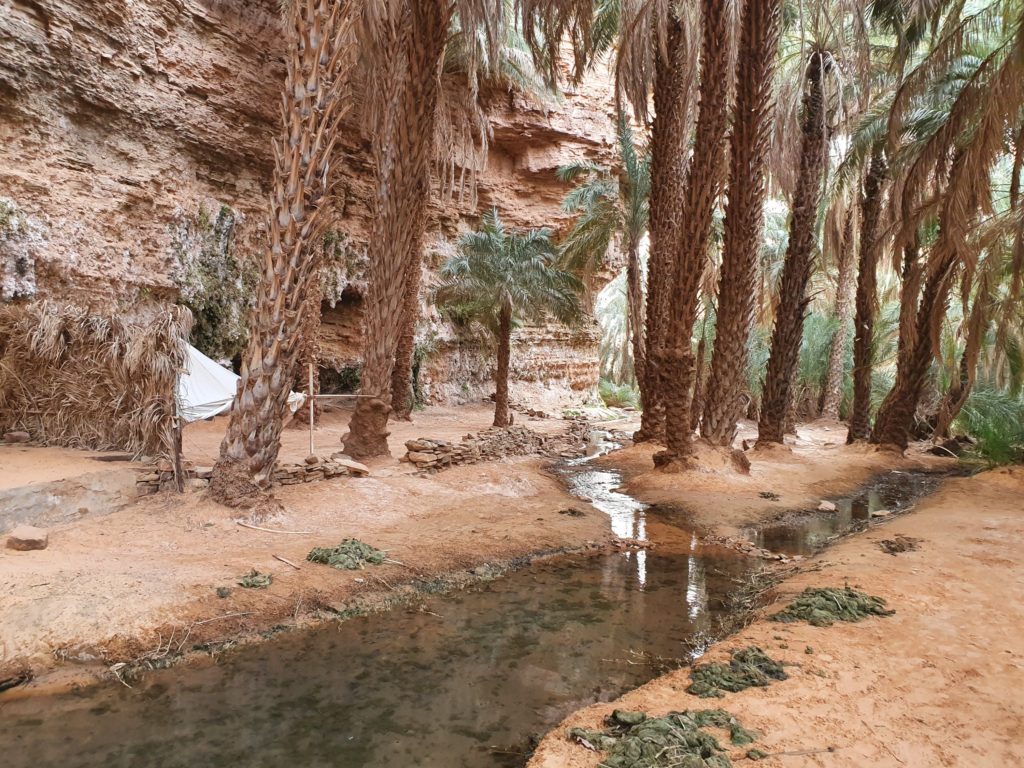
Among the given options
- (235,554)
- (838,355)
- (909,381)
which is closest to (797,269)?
(909,381)

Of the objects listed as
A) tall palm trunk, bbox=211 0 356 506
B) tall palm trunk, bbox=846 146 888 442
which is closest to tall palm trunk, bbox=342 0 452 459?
tall palm trunk, bbox=211 0 356 506

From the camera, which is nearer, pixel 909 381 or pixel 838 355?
pixel 909 381

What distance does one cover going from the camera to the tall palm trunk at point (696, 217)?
9.73 m

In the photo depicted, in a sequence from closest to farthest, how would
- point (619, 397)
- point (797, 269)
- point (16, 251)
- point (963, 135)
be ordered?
point (963, 135) → point (16, 251) → point (797, 269) → point (619, 397)

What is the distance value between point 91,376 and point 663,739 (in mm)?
7485

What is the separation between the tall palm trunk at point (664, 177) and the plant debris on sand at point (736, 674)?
26.8 feet

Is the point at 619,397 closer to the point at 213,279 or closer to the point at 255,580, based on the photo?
the point at 213,279

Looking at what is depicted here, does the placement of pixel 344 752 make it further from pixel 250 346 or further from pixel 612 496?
pixel 612 496

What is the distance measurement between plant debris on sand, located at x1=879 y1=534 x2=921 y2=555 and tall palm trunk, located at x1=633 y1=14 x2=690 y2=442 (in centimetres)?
561

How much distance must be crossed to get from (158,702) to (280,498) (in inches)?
143

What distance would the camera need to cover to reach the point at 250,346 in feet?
21.1

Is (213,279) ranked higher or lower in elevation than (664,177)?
lower

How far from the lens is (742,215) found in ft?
34.3

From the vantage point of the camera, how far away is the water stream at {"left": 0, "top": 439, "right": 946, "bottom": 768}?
298 cm
